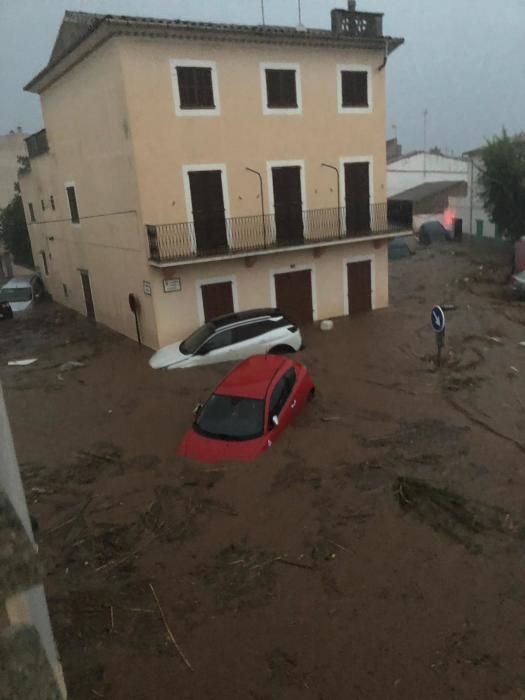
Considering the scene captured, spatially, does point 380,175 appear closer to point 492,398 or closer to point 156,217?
point 156,217

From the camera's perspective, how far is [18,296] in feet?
79.3

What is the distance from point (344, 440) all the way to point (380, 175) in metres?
11.5

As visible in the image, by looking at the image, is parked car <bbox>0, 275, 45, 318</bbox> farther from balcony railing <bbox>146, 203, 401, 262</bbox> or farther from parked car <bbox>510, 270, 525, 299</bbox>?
parked car <bbox>510, 270, 525, 299</bbox>

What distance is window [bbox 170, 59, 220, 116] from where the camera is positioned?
14086mm

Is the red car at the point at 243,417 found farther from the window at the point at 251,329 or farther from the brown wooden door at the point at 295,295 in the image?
the brown wooden door at the point at 295,295

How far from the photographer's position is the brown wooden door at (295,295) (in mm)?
17156

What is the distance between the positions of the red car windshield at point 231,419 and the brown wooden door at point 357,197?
404 inches

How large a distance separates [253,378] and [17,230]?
2817cm

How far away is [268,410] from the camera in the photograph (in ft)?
29.1

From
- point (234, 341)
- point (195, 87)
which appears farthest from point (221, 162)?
point (234, 341)

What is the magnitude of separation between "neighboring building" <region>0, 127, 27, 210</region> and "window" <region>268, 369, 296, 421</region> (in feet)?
135

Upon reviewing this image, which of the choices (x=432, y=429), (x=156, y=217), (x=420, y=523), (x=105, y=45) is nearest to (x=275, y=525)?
(x=420, y=523)

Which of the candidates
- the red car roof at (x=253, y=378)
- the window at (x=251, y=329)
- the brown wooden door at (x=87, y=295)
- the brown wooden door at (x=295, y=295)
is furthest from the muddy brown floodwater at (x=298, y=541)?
the brown wooden door at (x=87, y=295)

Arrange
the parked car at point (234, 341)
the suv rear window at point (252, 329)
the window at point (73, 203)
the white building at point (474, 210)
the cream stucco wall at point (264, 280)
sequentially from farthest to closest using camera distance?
the white building at point (474, 210) < the window at point (73, 203) < the cream stucco wall at point (264, 280) < the suv rear window at point (252, 329) < the parked car at point (234, 341)
